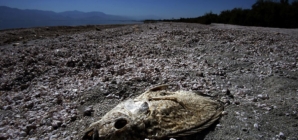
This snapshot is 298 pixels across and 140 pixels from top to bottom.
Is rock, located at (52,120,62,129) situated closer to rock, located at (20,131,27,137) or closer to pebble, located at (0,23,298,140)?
pebble, located at (0,23,298,140)

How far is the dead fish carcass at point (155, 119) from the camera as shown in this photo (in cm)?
341

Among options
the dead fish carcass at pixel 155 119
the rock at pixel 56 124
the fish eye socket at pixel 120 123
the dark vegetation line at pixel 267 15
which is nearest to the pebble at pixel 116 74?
the rock at pixel 56 124

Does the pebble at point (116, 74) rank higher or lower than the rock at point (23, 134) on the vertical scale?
higher

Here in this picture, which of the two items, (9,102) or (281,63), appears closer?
(9,102)

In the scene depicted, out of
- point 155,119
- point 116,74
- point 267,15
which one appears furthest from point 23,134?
point 267,15

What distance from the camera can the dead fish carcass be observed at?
134 inches

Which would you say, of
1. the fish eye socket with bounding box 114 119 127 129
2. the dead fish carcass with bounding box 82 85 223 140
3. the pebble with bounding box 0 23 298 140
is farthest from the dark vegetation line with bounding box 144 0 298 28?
the fish eye socket with bounding box 114 119 127 129

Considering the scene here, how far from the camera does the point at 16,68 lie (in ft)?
30.5

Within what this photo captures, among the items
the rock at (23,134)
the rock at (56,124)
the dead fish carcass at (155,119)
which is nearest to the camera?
the dead fish carcass at (155,119)

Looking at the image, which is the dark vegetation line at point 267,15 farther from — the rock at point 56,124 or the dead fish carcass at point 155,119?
the rock at point 56,124

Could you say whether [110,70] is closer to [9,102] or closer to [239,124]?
[9,102]

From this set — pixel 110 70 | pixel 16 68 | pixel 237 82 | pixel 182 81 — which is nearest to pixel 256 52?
pixel 237 82

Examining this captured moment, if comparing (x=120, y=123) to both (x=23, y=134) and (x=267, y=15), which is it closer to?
(x=23, y=134)

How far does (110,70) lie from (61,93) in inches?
90.6
